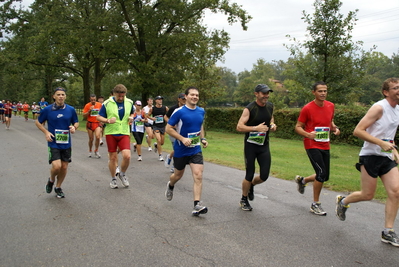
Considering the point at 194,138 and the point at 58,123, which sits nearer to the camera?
the point at 194,138

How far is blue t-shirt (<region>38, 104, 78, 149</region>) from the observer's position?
677cm

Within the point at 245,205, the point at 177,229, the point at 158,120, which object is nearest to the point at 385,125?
the point at 245,205

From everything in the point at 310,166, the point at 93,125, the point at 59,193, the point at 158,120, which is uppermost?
the point at 158,120

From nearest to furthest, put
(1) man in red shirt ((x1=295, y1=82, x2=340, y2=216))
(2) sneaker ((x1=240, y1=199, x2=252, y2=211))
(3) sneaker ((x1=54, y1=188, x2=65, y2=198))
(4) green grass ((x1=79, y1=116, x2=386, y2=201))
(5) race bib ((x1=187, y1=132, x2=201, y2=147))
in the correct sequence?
(1) man in red shirt ((x1=295, y1=82, x2=340, y2=216)), (5) race bib ((x1=187, y1=132, x2=201, y2=147)), (2) sneaker ((x1=240, y1=199, x2=252, y2=211)), (3) sneaker ((x1=54, y1=188, x2=65, y2=198)), (4) green grass ((x1=79, y1=116, x2=386, y2=201))

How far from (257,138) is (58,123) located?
361cm

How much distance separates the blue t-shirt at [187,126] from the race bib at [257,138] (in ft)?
2.71

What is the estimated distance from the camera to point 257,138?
590 cm

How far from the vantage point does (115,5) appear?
2855 centimetres

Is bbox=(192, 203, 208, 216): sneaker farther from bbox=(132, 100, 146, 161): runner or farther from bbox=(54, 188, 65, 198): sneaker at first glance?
bbox=(132, 100, 146, 161): runner

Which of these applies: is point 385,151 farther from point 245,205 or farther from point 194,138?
point 194,138

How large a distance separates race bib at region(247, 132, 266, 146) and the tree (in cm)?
1044

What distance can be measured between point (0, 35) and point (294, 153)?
36178 millimetres

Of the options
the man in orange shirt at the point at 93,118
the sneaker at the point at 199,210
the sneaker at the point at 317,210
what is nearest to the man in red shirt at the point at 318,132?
the sneaker at the point at 317,210

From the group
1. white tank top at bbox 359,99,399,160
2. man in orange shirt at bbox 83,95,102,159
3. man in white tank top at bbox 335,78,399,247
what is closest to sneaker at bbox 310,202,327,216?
man in white tank top at bbox 335,78,399,247
